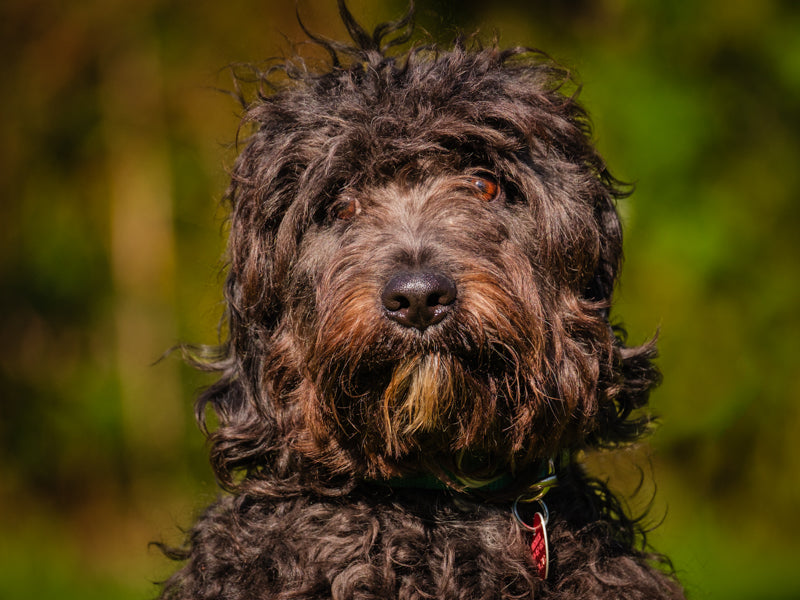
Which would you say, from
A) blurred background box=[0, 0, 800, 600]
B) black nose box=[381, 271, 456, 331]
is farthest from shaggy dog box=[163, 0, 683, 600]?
blurred background box=[0, 0, 800, 600]

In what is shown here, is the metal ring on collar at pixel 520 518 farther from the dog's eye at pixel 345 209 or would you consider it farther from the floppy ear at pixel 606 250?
the dog's eye at pixel 345 209

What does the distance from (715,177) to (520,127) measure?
19.7ft

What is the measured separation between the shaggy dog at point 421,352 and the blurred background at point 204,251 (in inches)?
148

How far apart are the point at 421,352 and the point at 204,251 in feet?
26.7

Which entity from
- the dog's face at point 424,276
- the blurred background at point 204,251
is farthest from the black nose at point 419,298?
the blurred background at point 204,251

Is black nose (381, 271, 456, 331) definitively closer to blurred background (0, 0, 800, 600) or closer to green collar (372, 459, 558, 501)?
green collar (372, 459, 558, 501)

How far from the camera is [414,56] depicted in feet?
11.1

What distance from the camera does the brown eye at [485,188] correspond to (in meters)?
3.22

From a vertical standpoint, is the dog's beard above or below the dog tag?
above

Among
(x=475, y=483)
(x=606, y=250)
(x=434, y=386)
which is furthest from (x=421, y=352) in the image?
(x=606, y=250)

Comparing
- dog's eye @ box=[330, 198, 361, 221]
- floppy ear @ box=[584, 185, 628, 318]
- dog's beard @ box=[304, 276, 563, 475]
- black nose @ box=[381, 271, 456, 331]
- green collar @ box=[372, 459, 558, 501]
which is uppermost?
dog's eye @ box=[330, 198, 361, 221]

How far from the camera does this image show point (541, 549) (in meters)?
3.01

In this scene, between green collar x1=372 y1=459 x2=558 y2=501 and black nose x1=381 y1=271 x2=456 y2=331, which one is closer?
black nose x1=381 y1=271 x2=456 y2=331

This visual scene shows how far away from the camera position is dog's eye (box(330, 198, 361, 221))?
324cm
